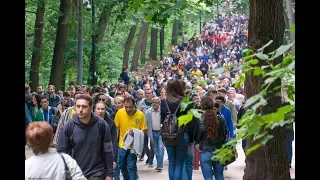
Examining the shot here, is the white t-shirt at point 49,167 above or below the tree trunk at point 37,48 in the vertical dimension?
below

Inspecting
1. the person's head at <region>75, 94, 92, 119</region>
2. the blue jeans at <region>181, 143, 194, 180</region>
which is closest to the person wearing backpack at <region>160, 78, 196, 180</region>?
the blue jeans at <region>181, 143, 194, 180</region>

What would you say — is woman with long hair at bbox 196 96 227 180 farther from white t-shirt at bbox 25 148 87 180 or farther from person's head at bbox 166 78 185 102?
white t-shirt at bbox 25 148 87 180

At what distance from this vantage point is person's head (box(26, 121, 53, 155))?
5.92 meters

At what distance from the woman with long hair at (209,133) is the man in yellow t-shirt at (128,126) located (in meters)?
1.35

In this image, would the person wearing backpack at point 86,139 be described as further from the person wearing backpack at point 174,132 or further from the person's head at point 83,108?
the person wearing backpack at point 174,132

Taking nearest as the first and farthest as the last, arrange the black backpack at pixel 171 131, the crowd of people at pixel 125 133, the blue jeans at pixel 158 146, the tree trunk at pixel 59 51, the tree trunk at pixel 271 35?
1. the crowd of people at pixel 125 133
2. the tree trunk at pixel 271 35
3. the black backpack at pixel 171 131
4. the blue jeans at pixel 158 146
5. the tree trunk at pixel 59 51

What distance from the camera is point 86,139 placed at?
8.02 metres

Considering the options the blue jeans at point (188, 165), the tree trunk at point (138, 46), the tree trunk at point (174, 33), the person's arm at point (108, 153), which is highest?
the tree trunk at point (174, 33)

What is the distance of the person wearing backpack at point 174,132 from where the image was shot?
11297 millimetres

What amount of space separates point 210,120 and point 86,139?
3036 mm

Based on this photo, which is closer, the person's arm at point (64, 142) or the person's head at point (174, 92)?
the person's arm at point (64, 142)

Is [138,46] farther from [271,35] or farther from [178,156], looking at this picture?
[271,35]

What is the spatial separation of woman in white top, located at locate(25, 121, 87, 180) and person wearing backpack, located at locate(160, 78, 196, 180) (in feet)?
17.2

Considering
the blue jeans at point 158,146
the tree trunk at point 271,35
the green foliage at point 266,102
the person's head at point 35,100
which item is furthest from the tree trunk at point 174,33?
the green foliage at point 266,102
